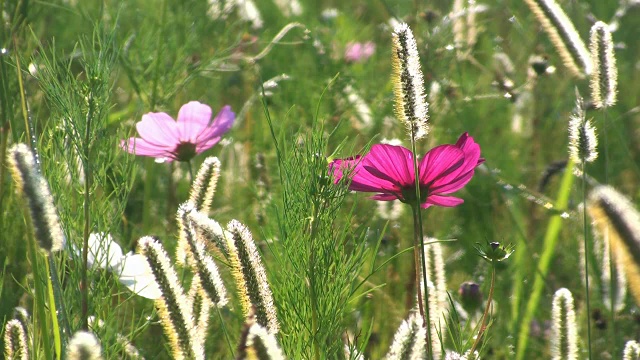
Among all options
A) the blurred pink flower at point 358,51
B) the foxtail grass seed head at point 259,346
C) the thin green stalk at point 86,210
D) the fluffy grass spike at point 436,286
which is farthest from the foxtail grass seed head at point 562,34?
the blurred pink flower at point 358,51

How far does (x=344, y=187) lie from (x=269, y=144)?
1.05m

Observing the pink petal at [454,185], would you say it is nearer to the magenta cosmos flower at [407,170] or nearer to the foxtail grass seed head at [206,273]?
the magenta cosmos flower at [407,170]

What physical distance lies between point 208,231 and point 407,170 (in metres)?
0.23

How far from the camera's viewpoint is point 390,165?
91 cm

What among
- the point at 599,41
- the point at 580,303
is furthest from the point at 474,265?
the point at 599,41

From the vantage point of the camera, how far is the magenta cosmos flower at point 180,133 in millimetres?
1239

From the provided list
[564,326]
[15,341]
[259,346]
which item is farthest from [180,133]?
[259,346]

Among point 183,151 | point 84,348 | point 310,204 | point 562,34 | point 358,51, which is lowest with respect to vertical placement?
point 84,348

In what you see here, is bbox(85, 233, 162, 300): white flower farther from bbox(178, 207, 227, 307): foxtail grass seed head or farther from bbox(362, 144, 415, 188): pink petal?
bbox(362, 144, 415, 188): pink petal

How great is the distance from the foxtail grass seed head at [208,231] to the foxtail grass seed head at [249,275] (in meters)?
0.02

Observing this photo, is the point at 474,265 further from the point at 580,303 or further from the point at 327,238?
the point at 327,238

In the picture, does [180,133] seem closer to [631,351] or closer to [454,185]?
[454,185]

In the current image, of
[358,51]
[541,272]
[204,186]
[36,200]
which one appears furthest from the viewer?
[358,51]

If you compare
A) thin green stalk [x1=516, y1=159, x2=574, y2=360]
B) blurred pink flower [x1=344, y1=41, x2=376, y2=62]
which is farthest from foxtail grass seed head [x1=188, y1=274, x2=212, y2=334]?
blurred pink flower [x1=344, y1=41, x2=376, y2=62]
